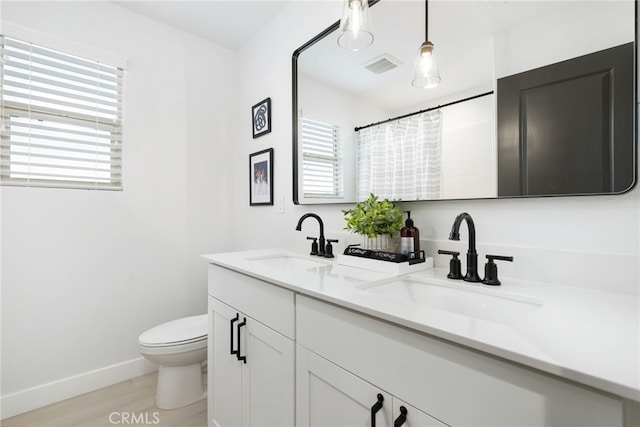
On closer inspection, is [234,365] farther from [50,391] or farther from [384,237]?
[50,391]

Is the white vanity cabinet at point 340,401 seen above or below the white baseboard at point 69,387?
above

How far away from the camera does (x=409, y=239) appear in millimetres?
1172

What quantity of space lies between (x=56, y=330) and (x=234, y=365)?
1392 millimetres

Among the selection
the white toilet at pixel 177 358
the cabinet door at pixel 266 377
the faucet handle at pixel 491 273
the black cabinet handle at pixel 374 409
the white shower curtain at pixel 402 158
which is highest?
the white shower curtain at pixel 402 158

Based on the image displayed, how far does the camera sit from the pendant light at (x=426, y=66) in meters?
1.22

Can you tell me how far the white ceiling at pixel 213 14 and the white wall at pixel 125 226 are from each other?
10 cm

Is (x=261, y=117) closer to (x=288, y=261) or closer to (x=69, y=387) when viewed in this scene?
(x=288, y=261)

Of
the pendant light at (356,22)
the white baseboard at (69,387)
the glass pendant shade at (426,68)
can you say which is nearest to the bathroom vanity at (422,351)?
the glass pendant shade at (426,68)

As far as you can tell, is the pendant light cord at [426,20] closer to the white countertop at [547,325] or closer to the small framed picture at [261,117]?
the white countertop at [547,325]

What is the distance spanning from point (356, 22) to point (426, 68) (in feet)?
1.14

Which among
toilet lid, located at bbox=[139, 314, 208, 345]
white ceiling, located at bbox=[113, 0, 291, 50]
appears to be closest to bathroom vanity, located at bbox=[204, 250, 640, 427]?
toilet lid, located at bbox=[139, 314, 208, 345]

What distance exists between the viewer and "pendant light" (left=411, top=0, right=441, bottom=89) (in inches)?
48.1

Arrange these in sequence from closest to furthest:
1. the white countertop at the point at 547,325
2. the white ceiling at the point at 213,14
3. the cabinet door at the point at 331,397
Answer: the white countertop at the point at 547,325, the cabinet door at the point at 331,397, the white ceiling at the point at 213,14

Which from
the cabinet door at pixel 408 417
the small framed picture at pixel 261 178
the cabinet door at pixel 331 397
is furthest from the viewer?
the small framed picture at pixel 261 178
